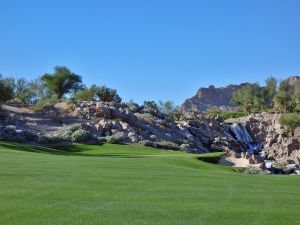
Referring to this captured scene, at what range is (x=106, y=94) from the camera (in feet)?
256

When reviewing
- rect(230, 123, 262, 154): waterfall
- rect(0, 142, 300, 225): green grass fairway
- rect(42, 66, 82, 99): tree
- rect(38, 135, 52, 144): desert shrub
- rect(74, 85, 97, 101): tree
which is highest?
rect(42, 66, 82, 99): tree

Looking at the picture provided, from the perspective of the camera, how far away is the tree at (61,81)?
77.6 metres

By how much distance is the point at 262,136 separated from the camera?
82.3 m

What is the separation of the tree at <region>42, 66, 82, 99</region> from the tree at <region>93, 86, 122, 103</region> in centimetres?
480

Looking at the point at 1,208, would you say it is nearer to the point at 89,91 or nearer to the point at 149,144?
the point at 149,144

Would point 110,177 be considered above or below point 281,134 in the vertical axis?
below

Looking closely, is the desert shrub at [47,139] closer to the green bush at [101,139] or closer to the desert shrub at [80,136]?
the desert shrub at [80,136]

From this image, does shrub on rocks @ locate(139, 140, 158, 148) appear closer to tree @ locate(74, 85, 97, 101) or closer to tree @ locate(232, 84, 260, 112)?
tree @ locate(74, 85, 97, 101)

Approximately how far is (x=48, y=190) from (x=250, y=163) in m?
25.8

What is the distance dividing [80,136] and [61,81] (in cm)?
3812

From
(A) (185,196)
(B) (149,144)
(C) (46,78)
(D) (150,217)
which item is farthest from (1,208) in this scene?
(C) (46,78)

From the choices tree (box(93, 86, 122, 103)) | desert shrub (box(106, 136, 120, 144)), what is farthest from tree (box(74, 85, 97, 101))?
desert shrub (box(106, 136, 120, 144))

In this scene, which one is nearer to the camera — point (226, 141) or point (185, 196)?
point (185, 196)

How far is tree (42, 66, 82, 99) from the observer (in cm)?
7756
